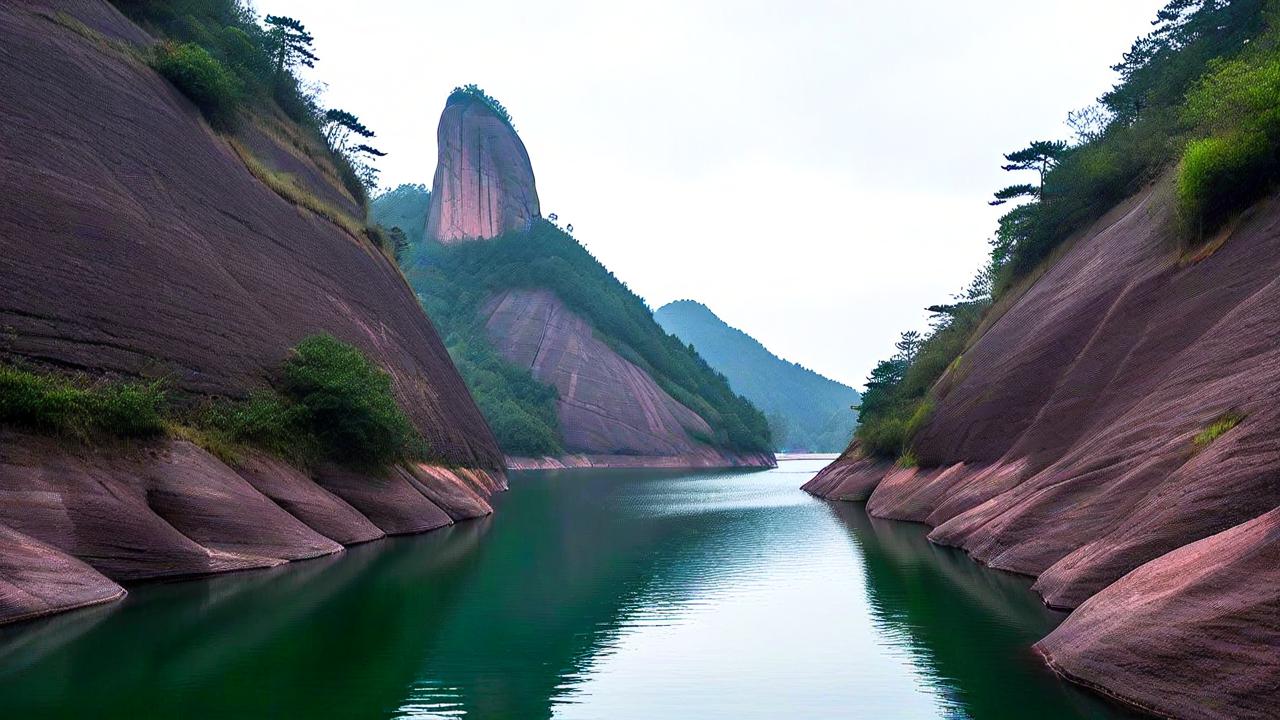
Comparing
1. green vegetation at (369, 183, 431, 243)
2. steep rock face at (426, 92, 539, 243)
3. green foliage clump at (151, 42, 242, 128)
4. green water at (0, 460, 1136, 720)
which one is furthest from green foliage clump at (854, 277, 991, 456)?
green vegetation at (369, 183, 431, 243)

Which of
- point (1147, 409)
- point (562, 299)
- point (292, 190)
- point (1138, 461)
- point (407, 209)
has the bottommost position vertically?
point (1138, 461)

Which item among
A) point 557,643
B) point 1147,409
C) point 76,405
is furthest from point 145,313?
point 1147,409

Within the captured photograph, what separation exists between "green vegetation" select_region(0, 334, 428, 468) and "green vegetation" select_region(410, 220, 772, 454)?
7553 cm

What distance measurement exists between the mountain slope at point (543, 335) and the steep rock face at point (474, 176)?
0.21 meters

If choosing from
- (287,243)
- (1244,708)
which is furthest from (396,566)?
(1244,708)

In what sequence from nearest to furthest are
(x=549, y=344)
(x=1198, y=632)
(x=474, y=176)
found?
(x=1198, y=632), (x=549, y=344), (x=474, y=176)

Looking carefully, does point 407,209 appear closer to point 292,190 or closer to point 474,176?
point 474,176

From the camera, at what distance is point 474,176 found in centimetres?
14288

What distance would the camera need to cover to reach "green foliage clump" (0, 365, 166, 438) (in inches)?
685

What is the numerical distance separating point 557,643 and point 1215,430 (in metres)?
10.7

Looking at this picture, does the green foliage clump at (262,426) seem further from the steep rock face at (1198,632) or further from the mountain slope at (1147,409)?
the steep rock face at (1198,632)

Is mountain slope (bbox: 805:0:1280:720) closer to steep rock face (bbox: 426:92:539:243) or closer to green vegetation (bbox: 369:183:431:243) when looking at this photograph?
steep rock face (bbox: 426:92:539:243)

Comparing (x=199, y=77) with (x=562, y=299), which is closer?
(x=199, y=77)

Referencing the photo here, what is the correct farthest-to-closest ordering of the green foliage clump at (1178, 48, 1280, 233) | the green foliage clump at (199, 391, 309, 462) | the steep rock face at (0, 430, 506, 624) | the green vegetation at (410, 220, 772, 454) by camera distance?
the green vegetation at (410, 220, 772, 454) < the green foliage clump at (199, 391, 309, 462) < the green foliage clump at (1178, 48, 1280, 233) < the steep rock face at (0, 430, 506, 624)
